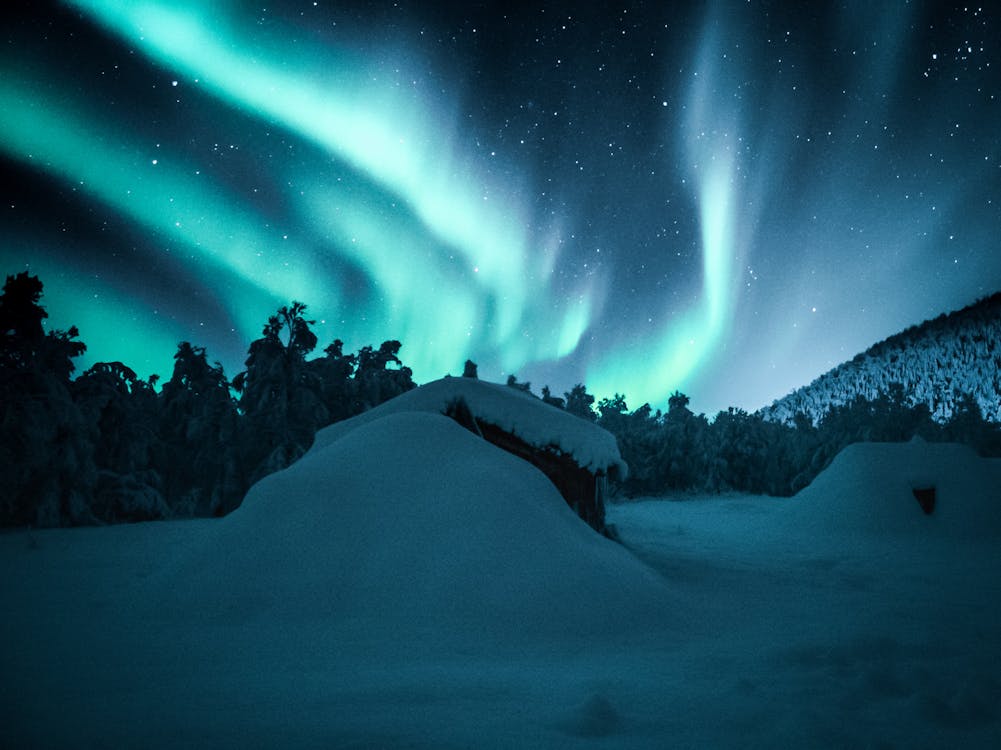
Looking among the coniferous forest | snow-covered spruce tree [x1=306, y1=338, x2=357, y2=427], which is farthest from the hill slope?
snow-covered spruce tree [x1=306, y1=338, x2=357, y2=427]

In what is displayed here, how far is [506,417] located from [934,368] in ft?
271

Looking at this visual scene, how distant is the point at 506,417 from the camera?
11633 millimetres

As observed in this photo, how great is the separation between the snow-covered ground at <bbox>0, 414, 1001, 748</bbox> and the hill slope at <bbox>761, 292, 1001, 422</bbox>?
6140 cm

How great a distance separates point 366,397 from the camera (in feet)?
92.3

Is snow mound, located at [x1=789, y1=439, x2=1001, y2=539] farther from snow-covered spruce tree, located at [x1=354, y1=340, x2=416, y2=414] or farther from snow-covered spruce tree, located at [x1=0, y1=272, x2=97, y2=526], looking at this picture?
snow-covered spruce tree, located at [x1=0, y1=272, x2=97, y2=526]

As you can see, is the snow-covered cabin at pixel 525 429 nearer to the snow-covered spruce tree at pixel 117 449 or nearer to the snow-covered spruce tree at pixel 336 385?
the snow-covered spruce tree at pixel 117 449

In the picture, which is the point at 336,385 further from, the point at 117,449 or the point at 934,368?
the point at 934,368

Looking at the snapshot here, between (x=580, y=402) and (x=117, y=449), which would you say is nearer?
(x=117, y=449)

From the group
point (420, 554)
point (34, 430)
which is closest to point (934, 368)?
point (420, 554)

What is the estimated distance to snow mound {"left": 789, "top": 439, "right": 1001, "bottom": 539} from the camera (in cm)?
1594

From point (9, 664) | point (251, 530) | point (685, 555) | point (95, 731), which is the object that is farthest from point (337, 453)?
point (685, 555)

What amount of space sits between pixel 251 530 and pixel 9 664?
2518 mm

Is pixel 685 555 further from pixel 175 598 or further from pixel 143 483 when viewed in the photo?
pixel 143 483

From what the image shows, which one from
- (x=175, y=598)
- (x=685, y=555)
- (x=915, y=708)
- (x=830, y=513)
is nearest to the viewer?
(x=915, y=708)
